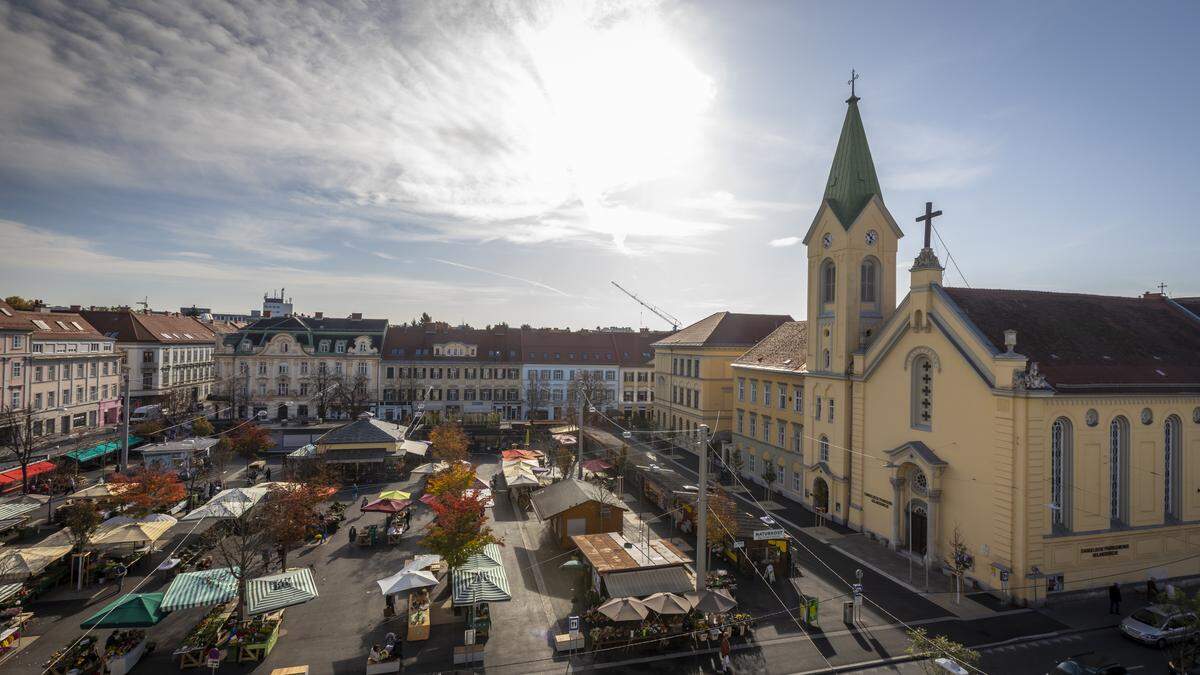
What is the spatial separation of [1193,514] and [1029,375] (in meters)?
12.5

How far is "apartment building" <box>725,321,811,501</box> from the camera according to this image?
40.6 metres

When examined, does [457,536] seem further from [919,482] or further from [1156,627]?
[1156,627]

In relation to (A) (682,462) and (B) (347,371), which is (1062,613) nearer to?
(A) (682,462)

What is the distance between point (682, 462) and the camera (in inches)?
2050

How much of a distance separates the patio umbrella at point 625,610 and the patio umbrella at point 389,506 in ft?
51.9

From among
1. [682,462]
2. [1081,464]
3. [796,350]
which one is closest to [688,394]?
[682,462]

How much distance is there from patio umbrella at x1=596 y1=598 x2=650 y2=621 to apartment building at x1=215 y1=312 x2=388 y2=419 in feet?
179

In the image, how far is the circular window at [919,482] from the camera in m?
28.4

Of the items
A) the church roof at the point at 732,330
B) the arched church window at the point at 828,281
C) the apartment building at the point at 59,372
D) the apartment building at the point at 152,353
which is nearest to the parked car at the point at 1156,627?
the arched church window at the point at 828,281

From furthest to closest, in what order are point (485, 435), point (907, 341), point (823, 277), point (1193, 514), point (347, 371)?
point (347, 371) < point (485, 435) < point (823, 277) < point (907, 341) < point (1193, 514)

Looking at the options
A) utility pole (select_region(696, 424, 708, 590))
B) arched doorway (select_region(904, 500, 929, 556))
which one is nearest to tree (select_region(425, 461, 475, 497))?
utility pole (select_region(696, 424, 708, 590))

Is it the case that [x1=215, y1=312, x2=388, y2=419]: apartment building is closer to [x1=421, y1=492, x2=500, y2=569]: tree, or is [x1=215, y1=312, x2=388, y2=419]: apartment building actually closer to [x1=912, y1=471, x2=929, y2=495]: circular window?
[x1=421, y1=492, x2=500, y2=569]: tree

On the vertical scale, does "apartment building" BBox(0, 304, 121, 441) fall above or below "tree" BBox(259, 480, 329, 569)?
above

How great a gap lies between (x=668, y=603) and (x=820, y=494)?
1988 centimetres
